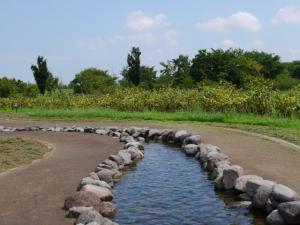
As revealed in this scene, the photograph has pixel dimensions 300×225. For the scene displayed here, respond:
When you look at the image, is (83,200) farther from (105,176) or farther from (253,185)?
(253,185)

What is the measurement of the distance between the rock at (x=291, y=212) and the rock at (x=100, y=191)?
325cm

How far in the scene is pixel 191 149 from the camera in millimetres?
15094

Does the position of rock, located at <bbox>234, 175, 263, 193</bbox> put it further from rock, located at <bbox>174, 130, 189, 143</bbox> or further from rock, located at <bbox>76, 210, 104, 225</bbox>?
rock, located at <bbox>174, 130, 189, 143</bbox>

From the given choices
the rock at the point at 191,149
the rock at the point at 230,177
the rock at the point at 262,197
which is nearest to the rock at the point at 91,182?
the rock at the point at 230,177

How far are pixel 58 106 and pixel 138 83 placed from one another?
14555 mm

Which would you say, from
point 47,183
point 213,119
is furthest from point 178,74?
point 47,183

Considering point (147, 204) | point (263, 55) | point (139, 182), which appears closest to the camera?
point (147, 204)

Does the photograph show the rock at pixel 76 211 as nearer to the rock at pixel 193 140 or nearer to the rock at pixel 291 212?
the rock at pixel 291 212

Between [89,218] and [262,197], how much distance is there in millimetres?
3075

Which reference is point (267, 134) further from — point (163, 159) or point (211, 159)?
point (211, 159)

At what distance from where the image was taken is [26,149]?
15430mm

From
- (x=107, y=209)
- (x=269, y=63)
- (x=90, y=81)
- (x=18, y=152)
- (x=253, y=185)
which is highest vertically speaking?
(x=269, y=63)

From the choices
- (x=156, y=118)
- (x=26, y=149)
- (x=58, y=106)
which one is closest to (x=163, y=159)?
(x=26, y=149)

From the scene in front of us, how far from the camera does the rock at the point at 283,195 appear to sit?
7884 mm
